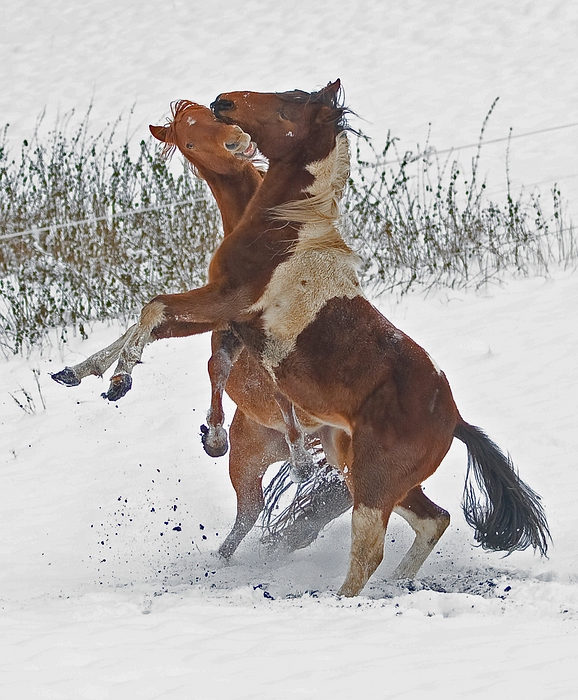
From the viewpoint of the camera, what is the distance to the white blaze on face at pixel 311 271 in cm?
401

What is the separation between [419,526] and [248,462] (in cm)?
82

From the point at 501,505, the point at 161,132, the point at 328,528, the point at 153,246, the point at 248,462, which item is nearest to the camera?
the point at 161,132

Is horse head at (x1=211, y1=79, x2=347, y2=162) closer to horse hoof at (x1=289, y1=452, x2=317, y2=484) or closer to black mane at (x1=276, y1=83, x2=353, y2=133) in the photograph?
black mane at (x1=276, y1=83, x2=353, y2=133)

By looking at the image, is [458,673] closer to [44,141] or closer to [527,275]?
[527,275]

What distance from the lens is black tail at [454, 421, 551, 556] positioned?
4.55 m

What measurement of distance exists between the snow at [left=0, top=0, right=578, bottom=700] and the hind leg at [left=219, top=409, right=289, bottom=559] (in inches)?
6.7

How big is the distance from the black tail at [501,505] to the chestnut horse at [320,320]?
11.7 inches

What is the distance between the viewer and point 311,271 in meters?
4.08

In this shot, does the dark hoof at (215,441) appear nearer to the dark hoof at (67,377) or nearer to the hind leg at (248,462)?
the hind leg at (248,462)

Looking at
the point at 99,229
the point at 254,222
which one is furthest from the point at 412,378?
the point at 99,229

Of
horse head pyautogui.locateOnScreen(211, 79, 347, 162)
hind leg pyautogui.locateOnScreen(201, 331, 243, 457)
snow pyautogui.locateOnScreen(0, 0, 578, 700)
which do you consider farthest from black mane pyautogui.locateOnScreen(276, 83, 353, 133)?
snow pyautogui.locateOnScreen(0, 0, 578, 700)

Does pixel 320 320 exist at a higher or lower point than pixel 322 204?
lower

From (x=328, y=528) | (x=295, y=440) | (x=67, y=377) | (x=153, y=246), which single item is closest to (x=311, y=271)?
(x=295, y=440)

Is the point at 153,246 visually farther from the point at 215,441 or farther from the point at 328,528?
the point at 215,441
